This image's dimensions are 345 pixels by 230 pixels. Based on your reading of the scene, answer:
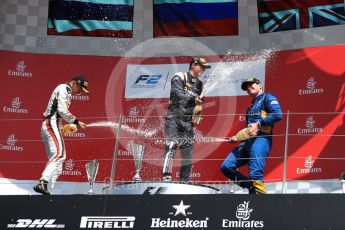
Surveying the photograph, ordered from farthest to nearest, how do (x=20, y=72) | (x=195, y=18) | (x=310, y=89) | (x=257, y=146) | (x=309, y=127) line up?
(x=195, y=18)
(x=20, y=72)
(x=310, y=89)
(x=309, y=127)
(x=257, y=146)

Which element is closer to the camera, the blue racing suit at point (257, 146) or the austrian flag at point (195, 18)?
the blue racing suit at point (257, 146)

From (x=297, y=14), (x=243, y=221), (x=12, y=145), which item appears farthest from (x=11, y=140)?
(x=243, y=221)

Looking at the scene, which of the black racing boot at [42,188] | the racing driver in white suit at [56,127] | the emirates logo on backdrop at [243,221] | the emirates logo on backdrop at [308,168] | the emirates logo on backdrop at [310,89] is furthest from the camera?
the emirates logo on backdrop at [310,89]

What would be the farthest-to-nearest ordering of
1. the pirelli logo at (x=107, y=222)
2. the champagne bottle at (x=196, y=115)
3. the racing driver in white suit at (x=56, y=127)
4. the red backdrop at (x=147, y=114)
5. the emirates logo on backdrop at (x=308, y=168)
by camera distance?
the red backdrop at (x=147, y=114), the emirates logo on backdrop at (x=308, y=168), the champagne bottle at (x=196, y=115), the racing driver in white suit at (x=56, y=127), the pirelli logo at (x=107, y=222)

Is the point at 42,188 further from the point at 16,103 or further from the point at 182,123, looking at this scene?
the point at 16,103

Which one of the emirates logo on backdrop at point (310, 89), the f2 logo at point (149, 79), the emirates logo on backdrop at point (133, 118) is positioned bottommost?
the emirates logo on backdrop at point (133, 118)

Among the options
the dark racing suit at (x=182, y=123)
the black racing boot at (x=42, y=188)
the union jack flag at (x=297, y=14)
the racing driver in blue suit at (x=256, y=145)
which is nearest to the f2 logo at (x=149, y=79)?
the union jack flag at (x=297, y=14)

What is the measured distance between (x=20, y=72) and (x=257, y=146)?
3133 millimetres

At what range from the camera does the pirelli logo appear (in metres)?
4.29

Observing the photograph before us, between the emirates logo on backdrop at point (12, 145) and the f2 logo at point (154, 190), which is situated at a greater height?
the emirates logo on backdrop at point (12, 145)

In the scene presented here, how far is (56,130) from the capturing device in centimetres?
483

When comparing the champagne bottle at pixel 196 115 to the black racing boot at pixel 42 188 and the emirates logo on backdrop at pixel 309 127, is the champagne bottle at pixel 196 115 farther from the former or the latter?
the emirates logo on backdrop at pixel 309 127

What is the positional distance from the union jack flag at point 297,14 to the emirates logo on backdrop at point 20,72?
7.47 ft

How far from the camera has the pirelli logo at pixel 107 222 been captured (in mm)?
4289
